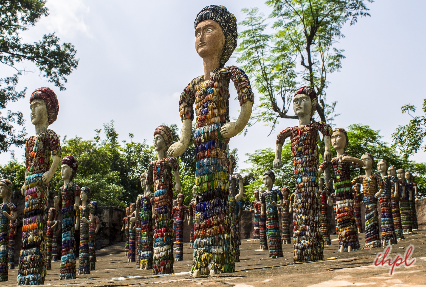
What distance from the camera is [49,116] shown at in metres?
6.41

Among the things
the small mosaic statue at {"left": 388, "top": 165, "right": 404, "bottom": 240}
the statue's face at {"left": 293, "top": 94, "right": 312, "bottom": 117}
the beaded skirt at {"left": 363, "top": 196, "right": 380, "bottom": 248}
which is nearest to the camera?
the statue's face at {"left": 293, "top": 94, "right": 312, "bottom": 117}

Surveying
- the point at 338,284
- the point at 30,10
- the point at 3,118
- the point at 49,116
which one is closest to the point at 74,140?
the point at 3,118

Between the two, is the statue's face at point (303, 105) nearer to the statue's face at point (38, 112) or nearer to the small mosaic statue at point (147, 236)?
the small mosaic statue at point (147, 236)

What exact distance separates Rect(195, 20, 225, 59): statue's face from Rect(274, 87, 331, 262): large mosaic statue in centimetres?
212

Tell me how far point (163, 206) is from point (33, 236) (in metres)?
1.97

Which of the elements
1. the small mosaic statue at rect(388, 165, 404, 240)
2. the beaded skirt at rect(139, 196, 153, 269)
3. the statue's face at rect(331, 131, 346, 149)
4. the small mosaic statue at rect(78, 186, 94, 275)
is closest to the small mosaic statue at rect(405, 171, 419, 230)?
the small mosaic statue at rect(388, 165, 404, 240)

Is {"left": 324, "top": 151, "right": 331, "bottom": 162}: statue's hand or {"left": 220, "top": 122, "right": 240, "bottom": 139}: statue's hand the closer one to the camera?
{"left": 220, "top": 122, "right": 240, "bottom": 139}: statue's hand

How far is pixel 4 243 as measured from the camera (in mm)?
7988

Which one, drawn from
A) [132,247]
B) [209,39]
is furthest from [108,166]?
[209,39]

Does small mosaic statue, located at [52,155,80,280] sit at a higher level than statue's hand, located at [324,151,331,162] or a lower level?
lower

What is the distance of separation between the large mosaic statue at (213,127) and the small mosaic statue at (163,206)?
1.53 metres

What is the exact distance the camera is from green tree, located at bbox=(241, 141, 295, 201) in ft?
72.2

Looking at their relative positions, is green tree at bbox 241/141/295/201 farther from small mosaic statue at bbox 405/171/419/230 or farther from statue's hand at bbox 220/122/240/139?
statue's hand at bbox 220/122/240/139

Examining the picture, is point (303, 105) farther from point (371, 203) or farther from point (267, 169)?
point (267, 169)
